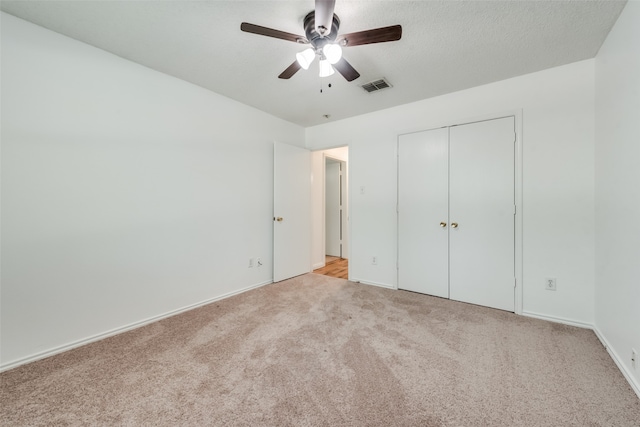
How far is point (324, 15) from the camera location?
144 cm

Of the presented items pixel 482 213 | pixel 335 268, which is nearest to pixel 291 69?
pixel 482 213

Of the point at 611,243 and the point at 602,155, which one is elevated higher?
the point at 602,155

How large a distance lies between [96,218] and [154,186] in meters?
0.54

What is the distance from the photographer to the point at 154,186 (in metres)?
2.49

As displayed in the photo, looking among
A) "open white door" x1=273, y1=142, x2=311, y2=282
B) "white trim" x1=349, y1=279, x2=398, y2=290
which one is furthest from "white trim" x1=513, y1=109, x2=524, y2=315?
"open white door" x1=273, y1=142, x2=311, y2=282

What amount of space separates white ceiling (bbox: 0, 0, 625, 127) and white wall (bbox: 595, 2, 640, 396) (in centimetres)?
28

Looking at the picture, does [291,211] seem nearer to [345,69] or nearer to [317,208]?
[317,208]

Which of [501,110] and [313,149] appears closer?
[501,110]

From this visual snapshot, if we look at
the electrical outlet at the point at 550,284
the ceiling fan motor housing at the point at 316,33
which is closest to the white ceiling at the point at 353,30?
the ceiling fan motor housing at the point at 316,33

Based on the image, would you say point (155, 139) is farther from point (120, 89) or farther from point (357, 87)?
point (357, 87)

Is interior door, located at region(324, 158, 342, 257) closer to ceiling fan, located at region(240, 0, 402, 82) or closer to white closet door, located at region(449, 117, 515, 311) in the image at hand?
white closet door, located at region(449, 117, 515, 311)

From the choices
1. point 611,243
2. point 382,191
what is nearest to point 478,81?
point 382,191

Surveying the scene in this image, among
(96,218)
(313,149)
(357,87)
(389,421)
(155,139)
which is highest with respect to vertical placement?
(357,87)

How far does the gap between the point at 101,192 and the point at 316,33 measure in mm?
2193
